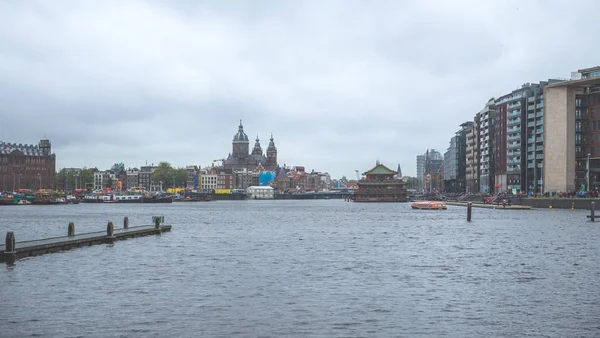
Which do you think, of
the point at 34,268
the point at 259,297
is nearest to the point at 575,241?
the point at 259,297

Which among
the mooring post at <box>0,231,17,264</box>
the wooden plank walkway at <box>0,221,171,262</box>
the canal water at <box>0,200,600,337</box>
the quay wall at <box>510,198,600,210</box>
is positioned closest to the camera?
the canal water at <box>0,200,600,337</box>

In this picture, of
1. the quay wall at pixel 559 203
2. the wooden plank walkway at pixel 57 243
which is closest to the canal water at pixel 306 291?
the wooden plank walkway at pixel 57 243

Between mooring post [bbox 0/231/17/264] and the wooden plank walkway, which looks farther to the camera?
the wooden plank walkway

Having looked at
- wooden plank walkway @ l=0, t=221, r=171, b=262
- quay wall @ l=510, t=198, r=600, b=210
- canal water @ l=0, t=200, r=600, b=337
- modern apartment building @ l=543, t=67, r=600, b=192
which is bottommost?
canal water @ l=0, t=200, r=600, b=337

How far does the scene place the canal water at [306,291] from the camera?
102ft

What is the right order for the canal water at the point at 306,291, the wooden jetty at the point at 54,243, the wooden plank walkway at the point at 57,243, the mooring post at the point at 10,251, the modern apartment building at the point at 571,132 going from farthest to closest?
the modern apartment building at the point at 571,132
the wooden plank walkway at the point at 57,243
the wooden jetty at the point at 54,243
the mooring post at the point at 10,251
the canal water at the point at 306,291

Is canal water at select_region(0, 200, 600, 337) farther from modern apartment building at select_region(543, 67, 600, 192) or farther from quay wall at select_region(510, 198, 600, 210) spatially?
modern apartment building at select_region(543, 67, 600, 192)

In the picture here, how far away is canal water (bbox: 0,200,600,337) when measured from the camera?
31.0 metres

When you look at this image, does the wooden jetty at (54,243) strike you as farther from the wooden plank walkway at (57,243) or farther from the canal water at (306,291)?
the canal water at (306,291)

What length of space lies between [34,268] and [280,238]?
36294 millimetres

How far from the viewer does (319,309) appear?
35.1m

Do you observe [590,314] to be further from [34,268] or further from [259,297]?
[34,268]

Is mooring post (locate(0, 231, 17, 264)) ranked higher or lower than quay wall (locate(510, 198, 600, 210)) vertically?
lower

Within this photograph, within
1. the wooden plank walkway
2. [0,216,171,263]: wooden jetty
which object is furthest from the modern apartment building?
the wooden plank walkway
